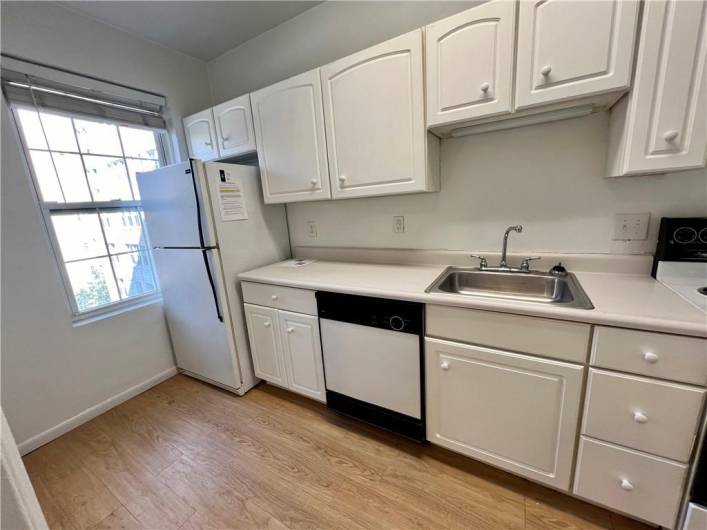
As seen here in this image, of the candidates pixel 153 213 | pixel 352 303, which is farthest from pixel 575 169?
pixel 153 213

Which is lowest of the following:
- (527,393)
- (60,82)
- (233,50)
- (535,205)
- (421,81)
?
(527,393)

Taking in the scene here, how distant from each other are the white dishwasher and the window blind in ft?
6.43

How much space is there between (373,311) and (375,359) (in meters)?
0.27

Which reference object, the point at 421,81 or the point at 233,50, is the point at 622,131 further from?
the point at 233,50

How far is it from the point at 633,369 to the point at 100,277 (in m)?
2.96

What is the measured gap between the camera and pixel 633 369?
1003mm

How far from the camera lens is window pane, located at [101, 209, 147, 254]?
2.13 metres

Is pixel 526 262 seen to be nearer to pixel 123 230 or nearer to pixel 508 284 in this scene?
pixel 508 284

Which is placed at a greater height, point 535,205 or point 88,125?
point 88,125

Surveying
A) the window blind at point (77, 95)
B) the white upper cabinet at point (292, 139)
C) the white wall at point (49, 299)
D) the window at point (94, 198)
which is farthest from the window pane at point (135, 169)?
the white upper cabinet at point (292, 139)

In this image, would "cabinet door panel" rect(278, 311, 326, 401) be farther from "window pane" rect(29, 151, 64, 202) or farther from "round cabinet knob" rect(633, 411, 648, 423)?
"window pane" rect(29, 151, 64, 202)

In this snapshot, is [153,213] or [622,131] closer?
[622,131]

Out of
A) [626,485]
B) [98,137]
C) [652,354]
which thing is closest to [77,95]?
[98,137]

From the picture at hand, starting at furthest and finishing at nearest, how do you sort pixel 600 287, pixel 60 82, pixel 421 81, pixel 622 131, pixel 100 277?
pixel 100 277 < pixel 60 82 < pixel 421 81 < pixel 600 287 < pixel 622 131
